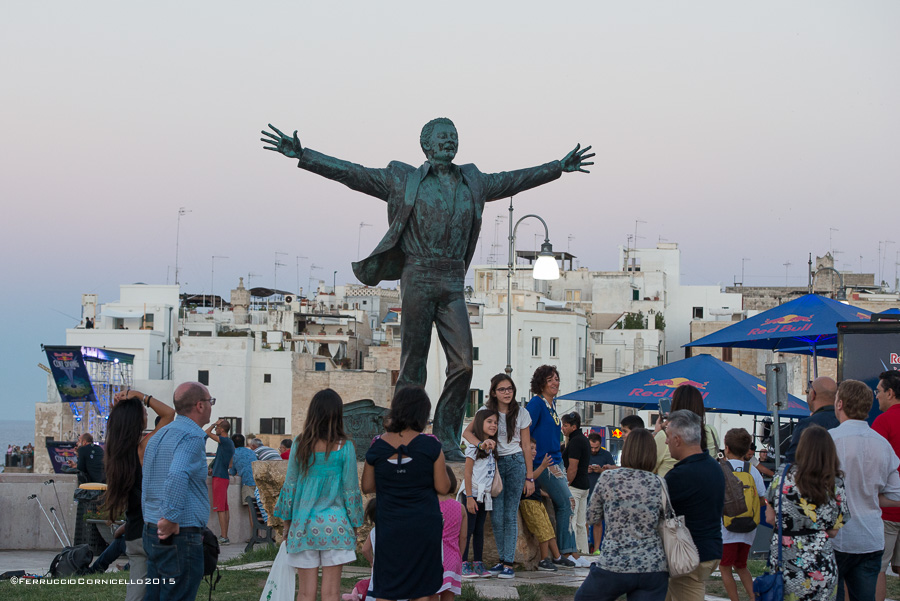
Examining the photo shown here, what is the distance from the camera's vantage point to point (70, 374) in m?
59.2

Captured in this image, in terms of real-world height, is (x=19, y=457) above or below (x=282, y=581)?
below

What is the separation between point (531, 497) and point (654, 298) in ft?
207

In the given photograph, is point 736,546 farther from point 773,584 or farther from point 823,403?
point 773,584

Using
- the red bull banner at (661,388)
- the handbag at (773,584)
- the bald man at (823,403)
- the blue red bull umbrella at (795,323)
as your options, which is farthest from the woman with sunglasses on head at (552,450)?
the blue red bull umbrella at (795,323)

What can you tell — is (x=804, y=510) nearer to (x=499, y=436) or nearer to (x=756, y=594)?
(x=756, y=594)

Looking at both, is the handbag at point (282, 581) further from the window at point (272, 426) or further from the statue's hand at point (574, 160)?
the window at point (272, 426)

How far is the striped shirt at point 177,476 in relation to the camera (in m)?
6.19

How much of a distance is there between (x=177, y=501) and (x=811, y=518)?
3551 millimetres

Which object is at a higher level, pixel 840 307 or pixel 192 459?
pixel 840 307

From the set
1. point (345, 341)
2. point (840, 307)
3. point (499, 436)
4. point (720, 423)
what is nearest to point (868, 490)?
point (499, 436)

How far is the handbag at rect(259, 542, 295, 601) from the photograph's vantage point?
6.69m

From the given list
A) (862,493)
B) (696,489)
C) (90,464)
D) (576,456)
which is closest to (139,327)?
(90,464)

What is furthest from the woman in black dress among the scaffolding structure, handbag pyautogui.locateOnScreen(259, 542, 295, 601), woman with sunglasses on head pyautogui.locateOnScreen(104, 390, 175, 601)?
the scaffolding structure

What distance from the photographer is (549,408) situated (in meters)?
9.48
